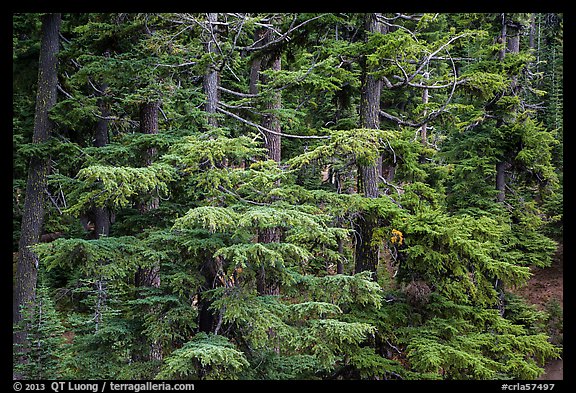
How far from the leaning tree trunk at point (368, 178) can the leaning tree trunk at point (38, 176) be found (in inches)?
280

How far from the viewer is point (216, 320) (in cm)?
689

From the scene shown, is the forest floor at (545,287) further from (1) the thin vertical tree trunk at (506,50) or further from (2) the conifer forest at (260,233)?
(2) the conifer forest at (260,233)

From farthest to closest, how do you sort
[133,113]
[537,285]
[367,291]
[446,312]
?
[537,285], [133,113], [446,312], [367,291]

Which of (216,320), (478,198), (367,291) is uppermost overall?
(478,198)

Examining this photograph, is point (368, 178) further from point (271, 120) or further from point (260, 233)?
point (271, 120)

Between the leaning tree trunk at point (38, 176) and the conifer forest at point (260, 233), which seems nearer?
the conifer forest at point (260, 233)

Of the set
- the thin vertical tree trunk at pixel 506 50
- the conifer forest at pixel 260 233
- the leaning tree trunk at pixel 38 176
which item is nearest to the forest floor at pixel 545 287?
the thin vertical tree trunk at pixel 506 50

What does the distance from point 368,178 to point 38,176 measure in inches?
295

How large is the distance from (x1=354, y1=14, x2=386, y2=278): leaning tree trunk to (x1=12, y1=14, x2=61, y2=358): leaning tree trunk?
7120mm

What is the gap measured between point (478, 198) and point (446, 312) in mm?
5016

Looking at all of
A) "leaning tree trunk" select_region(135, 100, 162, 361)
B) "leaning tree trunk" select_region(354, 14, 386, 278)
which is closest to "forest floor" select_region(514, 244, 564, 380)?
"leaning tree trunk" select_region(354, 14, 386, 278)

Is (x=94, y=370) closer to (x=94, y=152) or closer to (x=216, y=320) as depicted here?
(x=216, y=320)

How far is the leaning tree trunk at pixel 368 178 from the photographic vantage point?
316 inches
